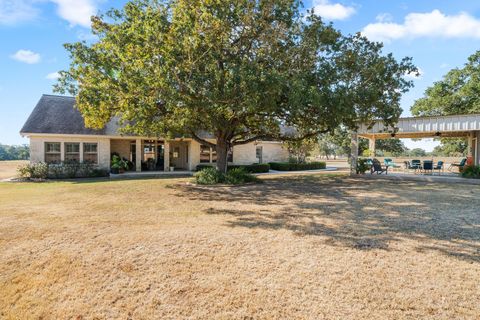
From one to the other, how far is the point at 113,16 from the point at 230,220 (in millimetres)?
11767

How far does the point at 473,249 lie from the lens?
5.14 meters

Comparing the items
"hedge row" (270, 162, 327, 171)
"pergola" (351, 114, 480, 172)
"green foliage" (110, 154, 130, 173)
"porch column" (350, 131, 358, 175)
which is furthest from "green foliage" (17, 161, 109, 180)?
"pergola" (351, 114, 480, 172)

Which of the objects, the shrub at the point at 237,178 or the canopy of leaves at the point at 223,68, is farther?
the shrub at the point at 237,178

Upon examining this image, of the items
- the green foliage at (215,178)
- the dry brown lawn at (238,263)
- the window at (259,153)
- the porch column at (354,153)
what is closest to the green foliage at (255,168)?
the window at (259,153)

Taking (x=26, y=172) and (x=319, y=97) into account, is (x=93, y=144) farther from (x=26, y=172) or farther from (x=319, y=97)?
(x=319, y=97)

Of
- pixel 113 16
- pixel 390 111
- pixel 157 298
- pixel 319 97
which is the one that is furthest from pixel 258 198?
pixel 113 16

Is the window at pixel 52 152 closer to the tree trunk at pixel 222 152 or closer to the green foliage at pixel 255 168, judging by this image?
the tree trunk at pixel 222 152

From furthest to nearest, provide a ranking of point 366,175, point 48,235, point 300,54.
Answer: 1. point 366,175
2. point 300,54
3. point 48,235

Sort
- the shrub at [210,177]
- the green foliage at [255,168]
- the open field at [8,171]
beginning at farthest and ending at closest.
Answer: the green foliage at [255,168] → the open field at [8,171] → the shrub at [210,177]

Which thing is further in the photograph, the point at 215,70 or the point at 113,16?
the point at 113,16

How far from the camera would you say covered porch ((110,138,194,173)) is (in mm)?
22719

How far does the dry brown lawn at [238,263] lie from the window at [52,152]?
40.5 feet

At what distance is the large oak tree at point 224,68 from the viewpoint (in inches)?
406

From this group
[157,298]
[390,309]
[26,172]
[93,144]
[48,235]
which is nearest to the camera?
[390,309]
